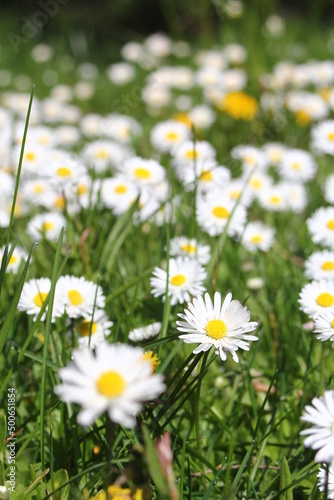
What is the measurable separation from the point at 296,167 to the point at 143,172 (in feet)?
2.12

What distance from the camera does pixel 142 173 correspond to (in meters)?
1.54

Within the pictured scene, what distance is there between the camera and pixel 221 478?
893mm

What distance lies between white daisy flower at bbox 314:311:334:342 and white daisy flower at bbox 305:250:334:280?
336 mm

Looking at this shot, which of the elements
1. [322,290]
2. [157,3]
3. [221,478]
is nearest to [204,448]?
[221,478]

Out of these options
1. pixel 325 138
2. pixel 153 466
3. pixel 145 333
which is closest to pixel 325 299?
pixel 145 333

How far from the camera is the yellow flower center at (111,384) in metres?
0.53

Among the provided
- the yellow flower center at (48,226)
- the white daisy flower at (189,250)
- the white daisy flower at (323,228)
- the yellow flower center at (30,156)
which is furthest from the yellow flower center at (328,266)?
the yellow flower center at (30,156)

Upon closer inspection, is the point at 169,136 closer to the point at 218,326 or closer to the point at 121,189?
the point at 121,189

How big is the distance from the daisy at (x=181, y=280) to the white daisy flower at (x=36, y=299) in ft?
0.56

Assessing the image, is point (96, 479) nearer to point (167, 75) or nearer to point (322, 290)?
point (322, 290)

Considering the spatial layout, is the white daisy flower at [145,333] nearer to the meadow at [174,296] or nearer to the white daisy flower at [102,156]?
the meadow at [174,296]

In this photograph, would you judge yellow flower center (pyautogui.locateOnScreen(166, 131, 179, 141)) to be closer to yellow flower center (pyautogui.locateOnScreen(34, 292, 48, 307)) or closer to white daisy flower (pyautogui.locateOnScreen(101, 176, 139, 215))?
white daisy flower (pyautogui.locateOnScreen(101, 176, 139, 215))

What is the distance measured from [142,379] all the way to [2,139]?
173 centimetres

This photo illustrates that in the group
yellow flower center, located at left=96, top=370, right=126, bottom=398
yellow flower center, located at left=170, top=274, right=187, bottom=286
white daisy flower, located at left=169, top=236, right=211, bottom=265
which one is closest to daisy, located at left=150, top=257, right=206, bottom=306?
yellow flower center, located at left=170, top=274, right=187, bottom=286
